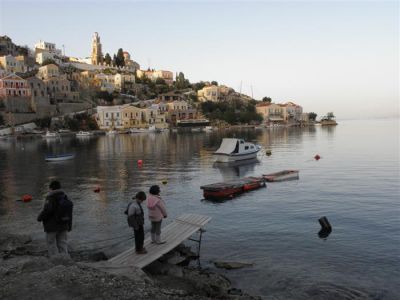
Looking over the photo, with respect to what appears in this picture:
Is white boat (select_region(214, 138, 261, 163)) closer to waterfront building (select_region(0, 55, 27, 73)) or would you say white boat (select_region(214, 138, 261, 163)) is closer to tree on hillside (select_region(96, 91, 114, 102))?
tree on hillside (select_region(96, 91, 114, 102))

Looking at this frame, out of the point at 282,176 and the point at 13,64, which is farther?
the point at 13,64

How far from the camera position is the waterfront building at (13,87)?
130750mm

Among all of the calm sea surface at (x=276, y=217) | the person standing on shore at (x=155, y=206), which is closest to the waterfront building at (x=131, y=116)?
the calm sea surface at (x=276, y=217)

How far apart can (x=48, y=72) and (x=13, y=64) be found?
1404 centimetres

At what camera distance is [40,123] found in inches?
5458

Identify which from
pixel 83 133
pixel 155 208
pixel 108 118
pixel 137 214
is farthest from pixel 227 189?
pixel 108 118

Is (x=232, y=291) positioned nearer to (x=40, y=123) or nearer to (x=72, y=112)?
(x=40, y=123)

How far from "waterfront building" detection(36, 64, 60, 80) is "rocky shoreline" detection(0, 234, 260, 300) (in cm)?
15603

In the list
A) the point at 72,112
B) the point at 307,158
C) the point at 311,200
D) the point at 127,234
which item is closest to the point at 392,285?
the point at 127,234

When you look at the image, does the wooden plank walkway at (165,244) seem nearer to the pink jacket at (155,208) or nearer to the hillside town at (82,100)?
the pink jacket at (155,208)

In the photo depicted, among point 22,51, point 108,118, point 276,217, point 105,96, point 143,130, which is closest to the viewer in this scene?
point 276,217

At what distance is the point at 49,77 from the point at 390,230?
157 metres

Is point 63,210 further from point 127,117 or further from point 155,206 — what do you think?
point 127,117

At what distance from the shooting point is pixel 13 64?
158 meters
